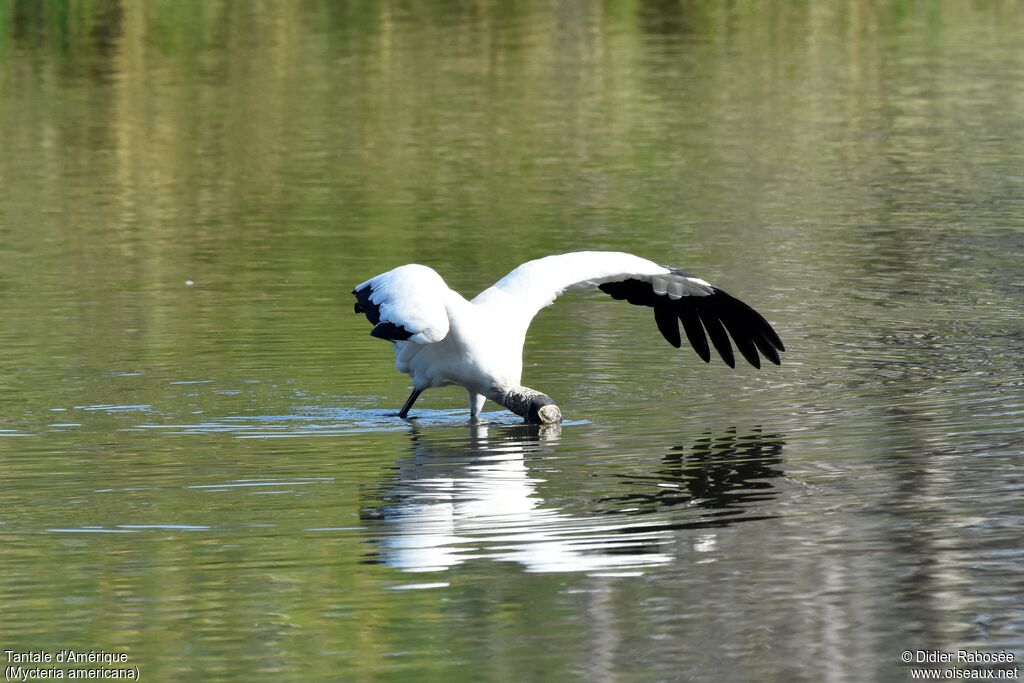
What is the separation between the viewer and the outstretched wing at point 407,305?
10.2 meters

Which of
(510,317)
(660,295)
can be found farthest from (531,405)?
(660,295)

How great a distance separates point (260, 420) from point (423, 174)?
11.5 m

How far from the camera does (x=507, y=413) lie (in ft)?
38.1

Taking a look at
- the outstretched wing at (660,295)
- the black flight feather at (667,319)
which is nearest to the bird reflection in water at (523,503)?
the outstretched wing at (660,295)


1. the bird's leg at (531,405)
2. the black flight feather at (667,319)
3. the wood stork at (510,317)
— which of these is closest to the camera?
the wood stork at (510,317)

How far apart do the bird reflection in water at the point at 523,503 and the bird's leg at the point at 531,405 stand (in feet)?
0.21

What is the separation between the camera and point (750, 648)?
22.8 feet

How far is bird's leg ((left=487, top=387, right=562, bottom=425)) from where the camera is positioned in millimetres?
10812

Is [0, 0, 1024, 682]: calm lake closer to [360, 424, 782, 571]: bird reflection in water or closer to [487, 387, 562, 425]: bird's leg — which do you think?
[360, 424, 782, 571]: bird reflection in water

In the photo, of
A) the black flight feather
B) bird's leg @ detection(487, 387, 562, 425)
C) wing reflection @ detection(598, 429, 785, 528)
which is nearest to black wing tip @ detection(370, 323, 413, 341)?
bird's leg @ detection(487, 387, 562, 425)

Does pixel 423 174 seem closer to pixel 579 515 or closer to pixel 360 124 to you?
pixel 360 124

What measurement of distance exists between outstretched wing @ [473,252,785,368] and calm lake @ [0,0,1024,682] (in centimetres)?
20

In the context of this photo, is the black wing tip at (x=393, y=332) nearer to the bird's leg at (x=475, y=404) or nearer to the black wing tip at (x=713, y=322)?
the bird's leg at (x=475, y=404)

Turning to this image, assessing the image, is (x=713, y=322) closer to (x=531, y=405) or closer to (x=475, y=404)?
(x=475, y=404)
